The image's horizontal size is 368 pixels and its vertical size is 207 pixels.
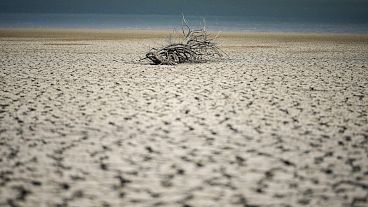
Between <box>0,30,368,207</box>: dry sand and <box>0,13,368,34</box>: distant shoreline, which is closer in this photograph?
<box>0,30,368,207</box>: dry sand

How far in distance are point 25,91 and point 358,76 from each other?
6540mm

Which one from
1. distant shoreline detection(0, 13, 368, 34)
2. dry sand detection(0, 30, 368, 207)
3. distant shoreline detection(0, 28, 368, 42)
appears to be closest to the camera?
dry sand detection(0, 30, 368, 207)

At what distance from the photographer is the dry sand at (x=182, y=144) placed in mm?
2773

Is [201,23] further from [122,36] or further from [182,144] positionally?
[182,144]

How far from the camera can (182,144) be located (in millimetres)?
3910

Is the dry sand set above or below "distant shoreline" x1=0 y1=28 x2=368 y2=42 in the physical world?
below

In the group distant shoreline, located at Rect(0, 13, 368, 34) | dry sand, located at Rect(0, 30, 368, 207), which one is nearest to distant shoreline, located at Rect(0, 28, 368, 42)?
distant shoreline, located at Rect(0, 13, 368, 34)

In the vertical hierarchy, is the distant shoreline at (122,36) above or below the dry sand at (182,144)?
above

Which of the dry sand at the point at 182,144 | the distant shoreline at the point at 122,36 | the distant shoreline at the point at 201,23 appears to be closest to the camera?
the dry sand at the point at 182,144

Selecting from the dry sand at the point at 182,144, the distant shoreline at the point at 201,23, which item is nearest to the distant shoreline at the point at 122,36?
the distant shoreline at the point at 201,23

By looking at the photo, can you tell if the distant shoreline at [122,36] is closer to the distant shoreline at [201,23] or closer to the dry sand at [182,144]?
the distant shoreline at [201,23]

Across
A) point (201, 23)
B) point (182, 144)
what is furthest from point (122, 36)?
point (182, 144)

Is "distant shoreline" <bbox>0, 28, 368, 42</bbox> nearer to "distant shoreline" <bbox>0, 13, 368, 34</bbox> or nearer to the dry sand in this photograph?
"distant shoreline" <bbox>0, 13, 368, 34</bbox>

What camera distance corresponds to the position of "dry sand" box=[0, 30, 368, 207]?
2.77 metres
